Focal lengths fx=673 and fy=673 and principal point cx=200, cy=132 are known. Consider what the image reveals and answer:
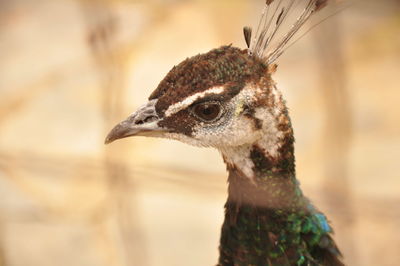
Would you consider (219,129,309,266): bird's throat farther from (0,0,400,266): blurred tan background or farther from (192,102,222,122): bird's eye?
(0,0,400,266): blurred tan background

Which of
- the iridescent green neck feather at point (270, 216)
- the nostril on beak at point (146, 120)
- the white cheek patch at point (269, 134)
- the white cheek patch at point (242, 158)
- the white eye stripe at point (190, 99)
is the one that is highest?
the white eye stripe at point (190, 99)

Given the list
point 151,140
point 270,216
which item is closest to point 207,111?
point 270,216

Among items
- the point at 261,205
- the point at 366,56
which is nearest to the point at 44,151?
the point at 366,56

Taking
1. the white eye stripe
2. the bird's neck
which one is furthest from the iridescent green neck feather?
the white eye stripe

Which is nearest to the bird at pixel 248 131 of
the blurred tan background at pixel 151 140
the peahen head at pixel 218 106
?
the peahen head at pixel 218 106

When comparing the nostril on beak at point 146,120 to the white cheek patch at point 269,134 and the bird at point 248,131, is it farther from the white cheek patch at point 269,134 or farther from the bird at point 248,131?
the white cheek patch at point 269,134

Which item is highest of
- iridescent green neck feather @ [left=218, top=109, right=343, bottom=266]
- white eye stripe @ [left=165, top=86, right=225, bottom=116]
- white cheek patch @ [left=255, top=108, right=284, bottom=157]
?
white eye stripe @ [left=165, top=86, right=225, bottom=116]

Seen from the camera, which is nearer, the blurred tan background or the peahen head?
the peahen head

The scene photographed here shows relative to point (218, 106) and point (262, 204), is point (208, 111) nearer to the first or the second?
point (218, 106)
